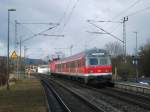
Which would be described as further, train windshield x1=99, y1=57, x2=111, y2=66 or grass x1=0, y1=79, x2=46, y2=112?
train windshield x1=99, y1=57, x2=111, y2=66

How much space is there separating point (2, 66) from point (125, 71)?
1758 centimetres

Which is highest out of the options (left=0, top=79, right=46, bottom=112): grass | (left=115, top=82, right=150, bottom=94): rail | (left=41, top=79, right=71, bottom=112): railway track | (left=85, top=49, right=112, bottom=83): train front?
(left=85, top=49, right=112, bottom=83): train front

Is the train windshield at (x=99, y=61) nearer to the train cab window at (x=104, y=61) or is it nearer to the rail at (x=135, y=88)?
the train cab window at (x=104, y=61)

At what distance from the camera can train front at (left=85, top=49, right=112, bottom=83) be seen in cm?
Answer: 4294

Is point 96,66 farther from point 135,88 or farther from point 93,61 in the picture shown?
point 135,88

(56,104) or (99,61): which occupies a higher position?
(99,61)

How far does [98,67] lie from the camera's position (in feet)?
142

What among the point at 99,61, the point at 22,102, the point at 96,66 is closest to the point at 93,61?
the point at 99,61

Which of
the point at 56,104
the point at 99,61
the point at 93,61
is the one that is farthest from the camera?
the point at 93,61

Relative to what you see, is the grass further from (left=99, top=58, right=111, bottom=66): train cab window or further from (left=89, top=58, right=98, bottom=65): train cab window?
(left=99, top=58, right=111, bottom=66): train cab window

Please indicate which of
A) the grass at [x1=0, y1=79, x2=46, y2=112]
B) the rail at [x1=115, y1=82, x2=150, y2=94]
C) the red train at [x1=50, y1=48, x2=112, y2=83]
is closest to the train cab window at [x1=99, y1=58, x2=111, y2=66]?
the red train at [x1=50, y1=48, x2=112, y2=83]

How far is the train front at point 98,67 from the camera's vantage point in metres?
42.9

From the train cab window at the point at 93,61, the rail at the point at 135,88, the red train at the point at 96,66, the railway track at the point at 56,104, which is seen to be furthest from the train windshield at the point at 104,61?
the railway track at the point at 56,104

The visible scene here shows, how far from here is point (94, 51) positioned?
44.5m
